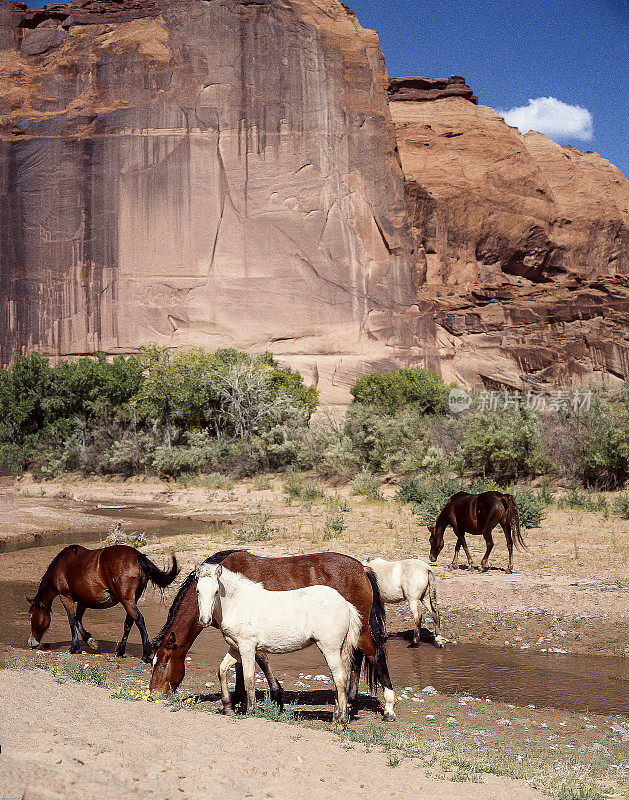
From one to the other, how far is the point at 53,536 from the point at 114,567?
1215 centimetres

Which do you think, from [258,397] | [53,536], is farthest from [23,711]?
[258,397]

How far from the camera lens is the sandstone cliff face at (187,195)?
58906 mm

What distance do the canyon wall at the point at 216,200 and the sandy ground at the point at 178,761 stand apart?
50645 millimetres

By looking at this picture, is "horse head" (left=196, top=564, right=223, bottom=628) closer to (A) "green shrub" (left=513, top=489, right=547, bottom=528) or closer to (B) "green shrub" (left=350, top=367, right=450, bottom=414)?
(A) "green shrub" (left=513, top=489, right=547, bottom=528)

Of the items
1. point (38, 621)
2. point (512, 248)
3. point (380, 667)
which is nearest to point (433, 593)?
point (380, 667)

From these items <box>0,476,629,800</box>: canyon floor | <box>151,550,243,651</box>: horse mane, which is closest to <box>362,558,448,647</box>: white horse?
<box>0,476,629,800</box>: canyon floor

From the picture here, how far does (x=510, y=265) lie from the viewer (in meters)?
77.3

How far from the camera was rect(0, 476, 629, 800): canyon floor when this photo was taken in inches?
171

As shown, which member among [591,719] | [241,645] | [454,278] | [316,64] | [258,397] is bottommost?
[591,719]

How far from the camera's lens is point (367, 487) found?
24.5 metres

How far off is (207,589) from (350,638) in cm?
128

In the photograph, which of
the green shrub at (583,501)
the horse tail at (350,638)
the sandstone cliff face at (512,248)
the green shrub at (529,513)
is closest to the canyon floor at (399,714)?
the horse tail at (350,638)

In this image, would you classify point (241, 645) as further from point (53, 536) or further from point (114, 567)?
point (53, 536)

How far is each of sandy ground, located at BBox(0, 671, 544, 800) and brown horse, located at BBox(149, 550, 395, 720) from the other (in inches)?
29.3
